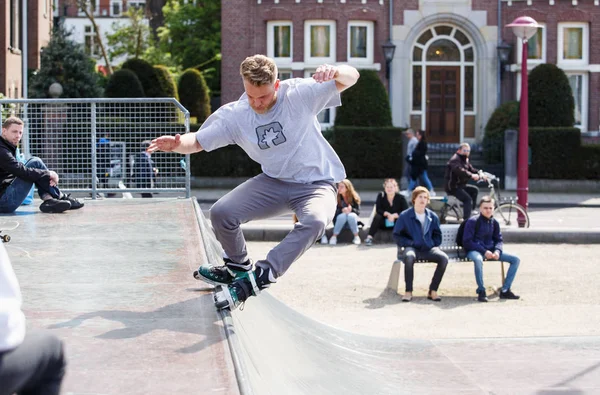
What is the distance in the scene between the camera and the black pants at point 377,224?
53.8ft

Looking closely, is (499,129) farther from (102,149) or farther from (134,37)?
(134,37)

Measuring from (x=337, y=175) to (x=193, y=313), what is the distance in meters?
1.50

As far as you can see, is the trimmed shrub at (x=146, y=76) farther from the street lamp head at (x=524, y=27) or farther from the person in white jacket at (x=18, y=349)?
the person in white jacket at (x=18, y=349)

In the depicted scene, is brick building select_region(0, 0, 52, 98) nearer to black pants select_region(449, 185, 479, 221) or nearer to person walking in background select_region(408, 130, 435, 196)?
person walking in background select_region(408, 130, 435, 196)

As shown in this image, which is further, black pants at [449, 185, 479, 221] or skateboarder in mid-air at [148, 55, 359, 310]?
black pants at [449, 185, 479, 221]

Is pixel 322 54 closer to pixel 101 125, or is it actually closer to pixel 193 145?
pixel 101 125

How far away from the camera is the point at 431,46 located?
34.7 meters

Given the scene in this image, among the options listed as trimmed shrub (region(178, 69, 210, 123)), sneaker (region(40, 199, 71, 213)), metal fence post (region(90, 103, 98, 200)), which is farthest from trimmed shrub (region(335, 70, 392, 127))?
sneaker (region(40, 199, 71, 213))

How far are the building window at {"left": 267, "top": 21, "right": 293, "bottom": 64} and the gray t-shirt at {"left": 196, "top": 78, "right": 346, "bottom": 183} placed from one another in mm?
28379

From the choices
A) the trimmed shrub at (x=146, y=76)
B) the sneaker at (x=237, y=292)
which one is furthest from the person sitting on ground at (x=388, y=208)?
the trimmed shrub at (x=146, y=76)

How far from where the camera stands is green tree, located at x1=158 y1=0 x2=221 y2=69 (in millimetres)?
45938

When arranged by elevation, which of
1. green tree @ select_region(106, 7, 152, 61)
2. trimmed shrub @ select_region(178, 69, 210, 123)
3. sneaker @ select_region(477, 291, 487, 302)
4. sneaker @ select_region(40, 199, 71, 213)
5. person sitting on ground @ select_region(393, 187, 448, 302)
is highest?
green tree @ select_region(106, 7, 152, 61)

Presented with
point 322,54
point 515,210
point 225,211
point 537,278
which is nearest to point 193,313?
point 225,211

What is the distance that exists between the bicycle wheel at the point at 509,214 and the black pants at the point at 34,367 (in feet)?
51.1
